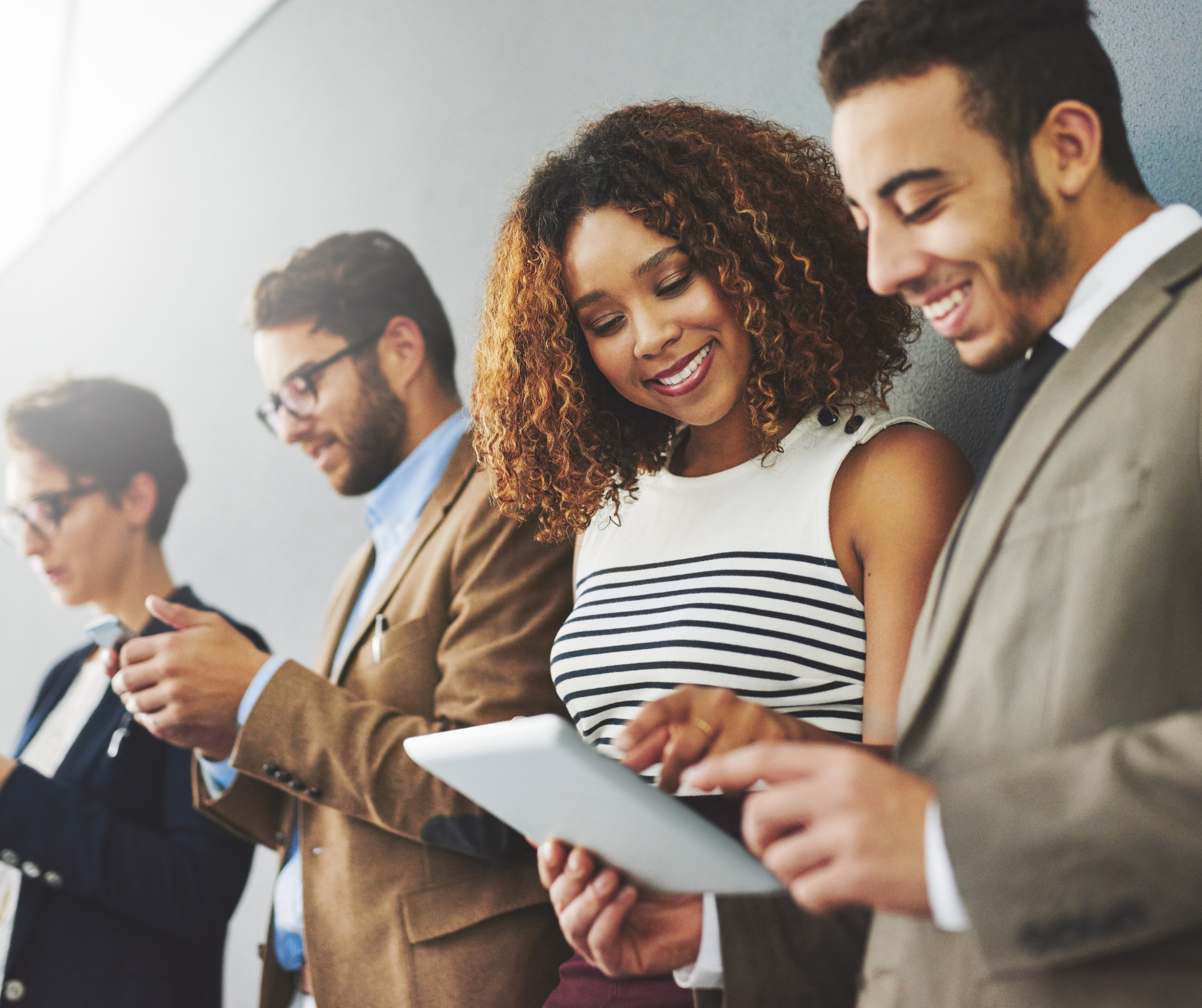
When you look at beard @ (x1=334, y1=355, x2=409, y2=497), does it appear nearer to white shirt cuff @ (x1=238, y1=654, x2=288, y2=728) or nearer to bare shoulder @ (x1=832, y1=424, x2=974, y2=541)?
white shirt cuff @ (x1=238, y1=654, x2=288, y2=728)

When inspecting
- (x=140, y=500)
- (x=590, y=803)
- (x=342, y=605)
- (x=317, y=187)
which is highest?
(x=317, y=187)

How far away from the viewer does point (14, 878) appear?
2.26 metres

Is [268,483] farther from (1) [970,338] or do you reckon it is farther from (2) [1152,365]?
Answer: (2) [1152,365]

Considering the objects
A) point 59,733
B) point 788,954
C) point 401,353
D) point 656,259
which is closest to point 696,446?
point 656,259

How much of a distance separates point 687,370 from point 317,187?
2.07 metres

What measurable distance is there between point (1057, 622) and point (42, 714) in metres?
2.52

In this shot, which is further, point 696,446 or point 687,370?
point 696,446

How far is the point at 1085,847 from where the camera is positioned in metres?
0.69

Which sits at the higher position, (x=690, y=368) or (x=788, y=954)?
(x=690, y=368)

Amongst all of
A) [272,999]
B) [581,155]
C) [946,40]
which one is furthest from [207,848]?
[946,40]

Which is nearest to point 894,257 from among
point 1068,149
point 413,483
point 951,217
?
point 951,217

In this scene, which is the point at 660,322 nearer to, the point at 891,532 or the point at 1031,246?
the point at 891,532

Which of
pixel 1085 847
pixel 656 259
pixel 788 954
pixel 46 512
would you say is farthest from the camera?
pixel 46 512

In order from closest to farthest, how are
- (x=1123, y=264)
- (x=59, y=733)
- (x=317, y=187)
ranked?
(x=1123, y=264) < (x=59, y=733) < (x=317, y=187)
